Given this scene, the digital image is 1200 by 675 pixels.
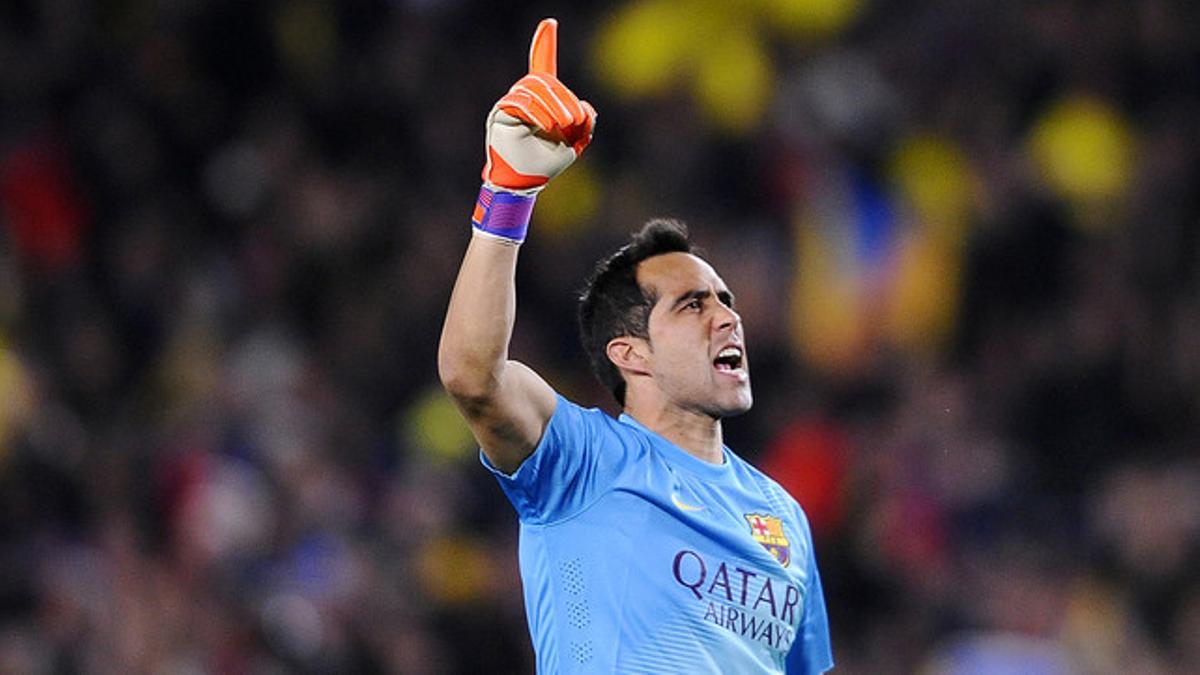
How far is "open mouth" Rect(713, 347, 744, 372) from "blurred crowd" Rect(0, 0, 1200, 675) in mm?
3373

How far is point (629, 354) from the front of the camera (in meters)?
4.62

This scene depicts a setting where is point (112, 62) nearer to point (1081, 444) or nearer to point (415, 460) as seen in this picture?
point (415, 460)

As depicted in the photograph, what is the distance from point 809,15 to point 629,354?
20.5ft

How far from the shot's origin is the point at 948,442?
29.4 ft

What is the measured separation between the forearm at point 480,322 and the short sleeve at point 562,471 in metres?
0.26

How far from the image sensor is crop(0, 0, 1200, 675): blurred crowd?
8047mm

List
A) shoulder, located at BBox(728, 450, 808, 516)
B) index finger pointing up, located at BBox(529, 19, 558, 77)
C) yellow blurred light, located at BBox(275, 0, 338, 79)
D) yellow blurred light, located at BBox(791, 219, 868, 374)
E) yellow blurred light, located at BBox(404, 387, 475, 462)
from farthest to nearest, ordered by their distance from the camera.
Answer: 1. yellow blurred light, located at BBox(275, 0, 338, 79)
2. yellow blurred light, located at BBox(791, 219, 868, 374)
3. yellow blurred light, located at BBox(404, 387, 475, 462)
4. shoulder, located at BBox(728, 450, 808, 516)
5. index finger pointing up, located at BBox(529, 19, 558, 77)

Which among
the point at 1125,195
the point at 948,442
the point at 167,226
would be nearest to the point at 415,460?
the point at 167,226

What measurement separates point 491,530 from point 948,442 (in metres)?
2.09

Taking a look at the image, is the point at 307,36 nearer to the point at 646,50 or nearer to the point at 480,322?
the point at 646,50

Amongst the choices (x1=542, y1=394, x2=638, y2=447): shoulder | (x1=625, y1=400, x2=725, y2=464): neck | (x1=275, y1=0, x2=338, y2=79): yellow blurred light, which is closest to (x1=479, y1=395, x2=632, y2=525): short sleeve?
(x1=542, y1=394, x2=638, y2=447): shoulder

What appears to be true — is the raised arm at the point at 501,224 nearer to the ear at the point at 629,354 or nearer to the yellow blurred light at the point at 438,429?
the ear at the point at 629,354

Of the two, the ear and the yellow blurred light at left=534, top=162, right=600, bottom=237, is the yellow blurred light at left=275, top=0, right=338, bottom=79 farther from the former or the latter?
the ear

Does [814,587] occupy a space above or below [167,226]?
below
